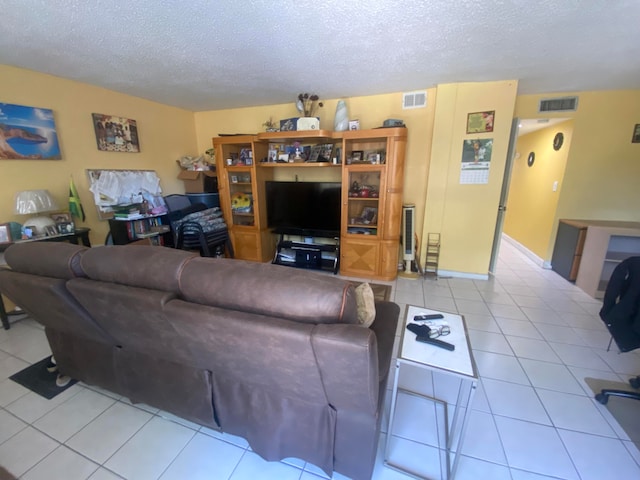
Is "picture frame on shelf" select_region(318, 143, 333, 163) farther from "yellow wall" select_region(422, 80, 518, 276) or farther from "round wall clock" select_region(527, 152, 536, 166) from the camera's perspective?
"round wall clock" select_region(527, 152, 536, 166)

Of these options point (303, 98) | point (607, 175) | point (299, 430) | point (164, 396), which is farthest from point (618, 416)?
point (303, 98)

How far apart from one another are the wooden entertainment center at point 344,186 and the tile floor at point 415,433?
5.21 feet

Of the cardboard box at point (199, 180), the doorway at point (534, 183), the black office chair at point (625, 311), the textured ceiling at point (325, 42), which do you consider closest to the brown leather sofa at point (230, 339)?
the black office chair at point (625, 311)

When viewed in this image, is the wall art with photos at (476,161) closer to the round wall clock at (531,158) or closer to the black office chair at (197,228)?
the round wall clock at (531,158)

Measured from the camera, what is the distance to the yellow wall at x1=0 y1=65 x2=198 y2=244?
240cm

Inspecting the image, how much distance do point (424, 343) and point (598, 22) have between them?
2360 millimetres

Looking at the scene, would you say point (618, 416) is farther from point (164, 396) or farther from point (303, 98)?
point (303, 98)

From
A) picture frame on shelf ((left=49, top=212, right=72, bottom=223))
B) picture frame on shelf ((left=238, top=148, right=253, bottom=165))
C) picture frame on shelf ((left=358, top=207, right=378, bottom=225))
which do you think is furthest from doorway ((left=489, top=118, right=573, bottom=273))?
picture frame on shelf ((left=49, top=212, right=72, bottom=223))

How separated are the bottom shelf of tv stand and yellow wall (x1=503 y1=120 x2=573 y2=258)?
3089 mm

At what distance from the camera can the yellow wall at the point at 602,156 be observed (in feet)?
10.0

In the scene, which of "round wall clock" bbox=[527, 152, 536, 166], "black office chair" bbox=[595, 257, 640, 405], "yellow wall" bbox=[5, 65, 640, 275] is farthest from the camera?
"round wall clock" bbox=[527, 152, 536, 166]

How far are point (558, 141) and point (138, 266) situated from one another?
4970 millimetres

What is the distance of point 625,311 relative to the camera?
1511 millimetres

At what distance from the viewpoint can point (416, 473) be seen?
121 centimetres
